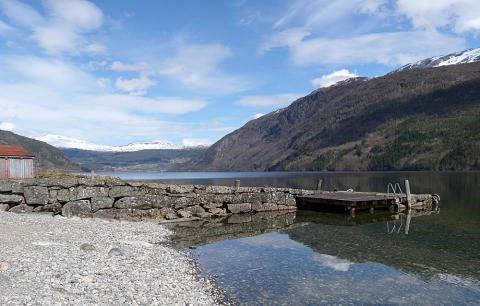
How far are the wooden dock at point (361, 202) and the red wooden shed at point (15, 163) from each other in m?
25.0

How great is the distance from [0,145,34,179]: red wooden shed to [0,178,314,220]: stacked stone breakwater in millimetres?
7581

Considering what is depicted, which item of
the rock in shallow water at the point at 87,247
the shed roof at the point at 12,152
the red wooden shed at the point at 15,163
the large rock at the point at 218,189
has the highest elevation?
the shed roof at the point at 12,152

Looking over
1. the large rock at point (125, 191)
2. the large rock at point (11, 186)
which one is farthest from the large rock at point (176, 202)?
the large rock at point (11, 186)

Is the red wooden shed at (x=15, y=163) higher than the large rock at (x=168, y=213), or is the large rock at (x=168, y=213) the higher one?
the red wooden shed at (x=15, y=163)

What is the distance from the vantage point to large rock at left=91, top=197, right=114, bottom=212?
95.3ft

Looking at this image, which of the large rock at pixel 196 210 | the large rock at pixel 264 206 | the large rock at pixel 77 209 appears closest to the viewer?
the large rock at pixel 77 209

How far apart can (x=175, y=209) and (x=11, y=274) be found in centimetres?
2061

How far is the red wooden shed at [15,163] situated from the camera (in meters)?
34.2

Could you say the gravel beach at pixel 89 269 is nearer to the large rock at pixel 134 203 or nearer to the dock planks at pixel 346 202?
the large rock at pixel 134 203

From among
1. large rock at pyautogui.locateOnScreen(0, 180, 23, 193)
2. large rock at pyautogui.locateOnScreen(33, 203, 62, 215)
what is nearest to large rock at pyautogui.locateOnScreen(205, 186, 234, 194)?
large rock at pyautogui.locateOnScreen(33, 203, 62, 215)

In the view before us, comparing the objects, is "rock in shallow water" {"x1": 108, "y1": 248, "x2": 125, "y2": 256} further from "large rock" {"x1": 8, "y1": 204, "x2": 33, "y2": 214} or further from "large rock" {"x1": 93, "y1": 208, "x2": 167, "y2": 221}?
"large rock" {"x1": 8, "y1": 204, "x2": 33, "y2": 214}

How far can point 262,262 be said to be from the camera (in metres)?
19.2

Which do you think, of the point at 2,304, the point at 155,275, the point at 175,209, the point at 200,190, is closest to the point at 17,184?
the point at 175,209

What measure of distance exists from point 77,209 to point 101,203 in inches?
62.9
